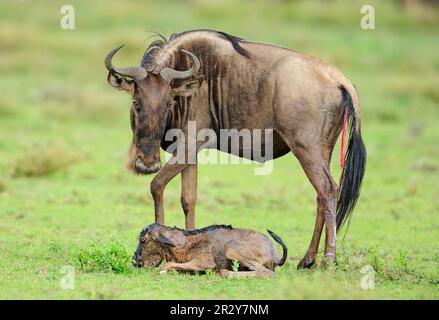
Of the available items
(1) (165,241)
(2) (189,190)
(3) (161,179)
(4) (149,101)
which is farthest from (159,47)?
(1) (165,241)

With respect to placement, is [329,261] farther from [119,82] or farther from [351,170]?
[119,82]

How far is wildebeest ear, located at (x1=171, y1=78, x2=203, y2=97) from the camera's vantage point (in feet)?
28.8

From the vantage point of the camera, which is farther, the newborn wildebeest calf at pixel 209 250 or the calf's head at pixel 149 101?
the calf's head at pixel 149 101

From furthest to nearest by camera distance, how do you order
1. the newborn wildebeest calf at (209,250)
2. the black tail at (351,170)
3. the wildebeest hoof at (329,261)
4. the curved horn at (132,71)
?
the black tail at (351,170) → the curved horn at (132,71) → the wildebeest hoof at (329,261) → the newborn wildebeest calf at (209,250)

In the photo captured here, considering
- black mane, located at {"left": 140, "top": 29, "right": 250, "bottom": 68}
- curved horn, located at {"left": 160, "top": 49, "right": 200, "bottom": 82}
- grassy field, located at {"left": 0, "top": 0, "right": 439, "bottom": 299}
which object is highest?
black mane, located at {"left": 140, "top": 29, "right": 250, "bottom": 68}

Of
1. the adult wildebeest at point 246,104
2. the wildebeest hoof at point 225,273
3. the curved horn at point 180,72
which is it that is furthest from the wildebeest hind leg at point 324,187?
the curved horn at point 180,72

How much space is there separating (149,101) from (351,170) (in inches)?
73.0

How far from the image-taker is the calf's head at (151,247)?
8266 millimetres

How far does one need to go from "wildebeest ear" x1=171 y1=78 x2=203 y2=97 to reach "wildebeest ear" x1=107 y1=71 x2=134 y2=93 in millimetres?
375

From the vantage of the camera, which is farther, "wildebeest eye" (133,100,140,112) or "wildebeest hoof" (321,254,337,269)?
"wildebeest eye" (133,100,140,112)

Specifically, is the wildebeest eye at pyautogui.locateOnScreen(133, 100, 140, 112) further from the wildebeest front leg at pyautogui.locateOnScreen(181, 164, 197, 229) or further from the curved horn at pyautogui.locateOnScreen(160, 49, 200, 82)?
the wildebeest front leg at pyautogui.locateOnScreen(181, 164, 197, 229)

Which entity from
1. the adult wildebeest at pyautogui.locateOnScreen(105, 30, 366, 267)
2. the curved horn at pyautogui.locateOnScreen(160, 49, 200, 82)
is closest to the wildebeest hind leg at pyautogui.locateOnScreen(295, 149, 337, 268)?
the adult wildebeest at pyautogui.locateOnScreen(105, 30, 366, 267)

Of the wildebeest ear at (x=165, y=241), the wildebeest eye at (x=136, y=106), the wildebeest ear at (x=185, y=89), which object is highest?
the wildebeest ear at (x=185, y=89)

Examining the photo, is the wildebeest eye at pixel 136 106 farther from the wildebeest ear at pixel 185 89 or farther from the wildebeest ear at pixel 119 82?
the wildebeest ear at pixel 185 89
